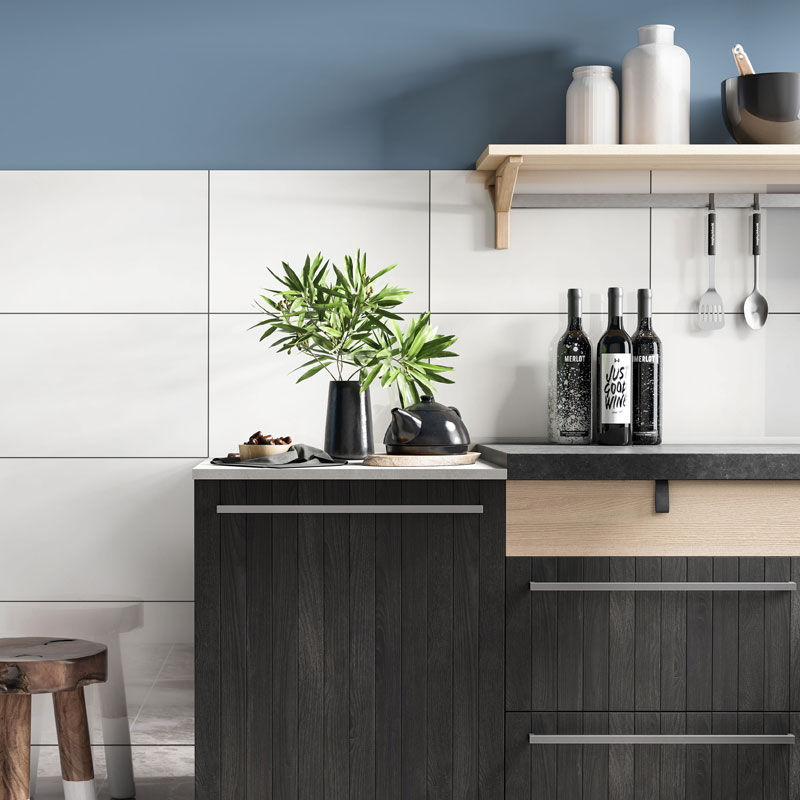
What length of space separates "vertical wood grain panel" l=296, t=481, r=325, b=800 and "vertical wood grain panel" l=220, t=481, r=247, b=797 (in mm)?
110

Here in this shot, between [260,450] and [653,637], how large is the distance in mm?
890

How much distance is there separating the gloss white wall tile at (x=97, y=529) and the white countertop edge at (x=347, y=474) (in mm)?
544

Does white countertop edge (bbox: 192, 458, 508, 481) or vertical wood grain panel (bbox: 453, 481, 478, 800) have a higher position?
white countertop edge (bbox: 192, 458, 508, 481)

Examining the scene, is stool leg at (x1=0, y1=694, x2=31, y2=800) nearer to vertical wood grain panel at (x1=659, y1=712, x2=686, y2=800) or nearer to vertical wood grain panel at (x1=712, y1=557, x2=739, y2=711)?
vertical wood grain panel at (x1=659, y1=712, x2=686, y2=800)

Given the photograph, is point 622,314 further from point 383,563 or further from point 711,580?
point 383,563

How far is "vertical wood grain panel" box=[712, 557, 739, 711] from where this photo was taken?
1.65 metres

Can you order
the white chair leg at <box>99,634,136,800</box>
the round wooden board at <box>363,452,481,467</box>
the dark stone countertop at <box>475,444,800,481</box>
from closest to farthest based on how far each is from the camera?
the dark stone countertop at <box>475,444,800,481</box>, the round wooden board at <box>363,452,481,467</box>, the white chair leg at <box>99,634,136,800</box>

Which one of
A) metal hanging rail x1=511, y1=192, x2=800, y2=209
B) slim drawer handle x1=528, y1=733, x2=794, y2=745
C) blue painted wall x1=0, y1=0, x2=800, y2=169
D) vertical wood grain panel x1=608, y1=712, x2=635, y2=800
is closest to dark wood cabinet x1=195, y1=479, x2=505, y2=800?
slim drawer handle x1=528, y1=733, x2=794, y2=745

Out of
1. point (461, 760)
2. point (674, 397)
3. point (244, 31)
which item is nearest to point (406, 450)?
point (461, 760)

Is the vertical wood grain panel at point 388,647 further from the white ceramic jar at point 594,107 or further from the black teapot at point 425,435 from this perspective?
the white ceramic jar at point 594,107

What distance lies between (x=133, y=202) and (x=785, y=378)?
5.71 feet

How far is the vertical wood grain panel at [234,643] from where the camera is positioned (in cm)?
165

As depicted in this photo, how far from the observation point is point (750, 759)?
1.66 meters

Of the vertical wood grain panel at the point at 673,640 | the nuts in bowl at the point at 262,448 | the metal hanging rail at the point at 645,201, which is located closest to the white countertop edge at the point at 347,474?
the nuts in bowl at the point at 262,448
